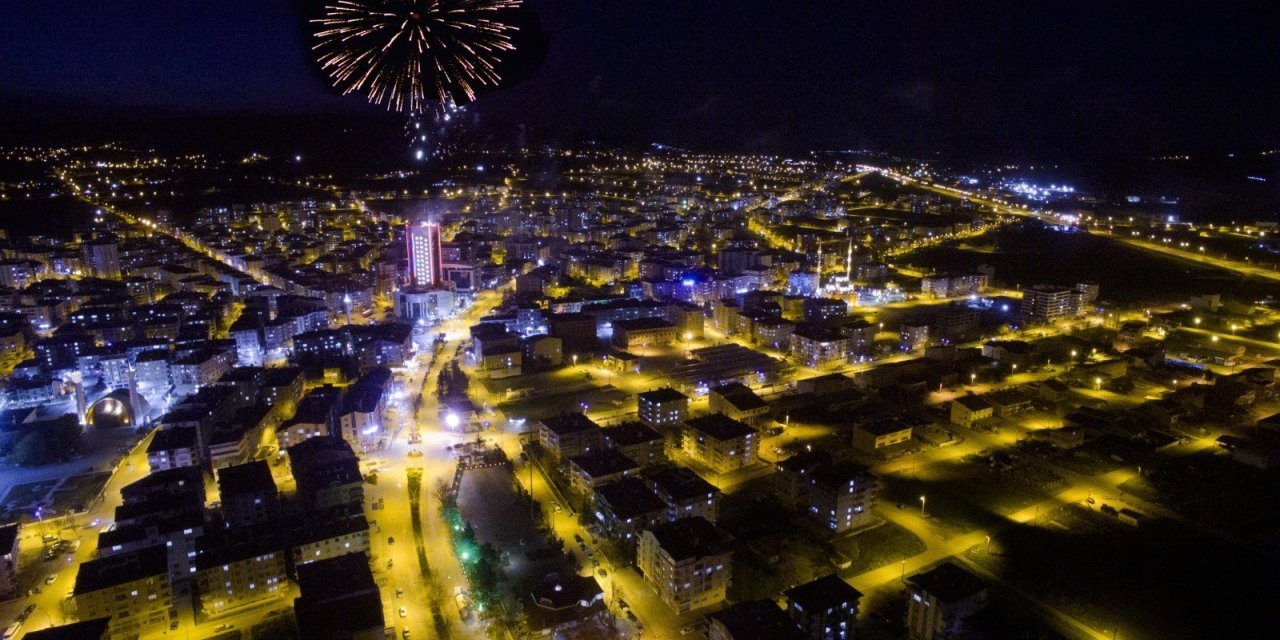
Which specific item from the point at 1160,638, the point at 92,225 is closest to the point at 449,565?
the point at 1160,638

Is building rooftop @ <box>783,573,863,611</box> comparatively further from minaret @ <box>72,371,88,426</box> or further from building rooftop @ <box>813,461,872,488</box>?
minaret @ <box>72,371,88,426</box>

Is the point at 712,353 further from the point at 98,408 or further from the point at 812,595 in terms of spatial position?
the point at 98,408

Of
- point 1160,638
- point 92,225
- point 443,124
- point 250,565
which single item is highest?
point 443,124

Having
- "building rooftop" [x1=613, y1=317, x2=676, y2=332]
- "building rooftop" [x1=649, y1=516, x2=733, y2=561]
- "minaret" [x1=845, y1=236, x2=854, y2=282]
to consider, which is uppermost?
"minaret" [x1=845, y1=236, x2=854, y2=282]

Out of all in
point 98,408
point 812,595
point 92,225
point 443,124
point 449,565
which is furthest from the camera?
point 92,225

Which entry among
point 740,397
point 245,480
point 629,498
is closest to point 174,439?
point 245,480

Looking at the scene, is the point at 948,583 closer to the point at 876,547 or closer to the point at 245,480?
the point at 876,547

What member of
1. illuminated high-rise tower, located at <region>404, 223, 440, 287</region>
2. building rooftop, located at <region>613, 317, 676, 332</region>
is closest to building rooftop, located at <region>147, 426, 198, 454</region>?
building rooftop, located at <region>613, 317, 676, 332</region>
